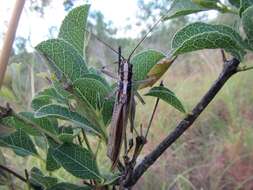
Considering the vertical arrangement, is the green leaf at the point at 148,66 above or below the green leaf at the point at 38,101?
above

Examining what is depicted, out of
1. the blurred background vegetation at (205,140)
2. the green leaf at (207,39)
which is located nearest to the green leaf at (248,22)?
the green leaf at (207,39)

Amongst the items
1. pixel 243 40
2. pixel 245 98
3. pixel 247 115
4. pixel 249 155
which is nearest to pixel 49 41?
pixel 243 40

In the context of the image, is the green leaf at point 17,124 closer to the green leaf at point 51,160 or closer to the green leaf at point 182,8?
the green leaf at point 51,160

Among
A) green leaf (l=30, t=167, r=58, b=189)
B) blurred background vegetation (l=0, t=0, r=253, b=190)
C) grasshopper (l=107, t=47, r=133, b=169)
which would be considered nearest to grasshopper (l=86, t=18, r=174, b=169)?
grasshopper (l=107, t=47, r=133, b=169)

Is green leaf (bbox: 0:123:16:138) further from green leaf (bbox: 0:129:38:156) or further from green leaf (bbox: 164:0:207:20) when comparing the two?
green leaf (bbox: 164:0:207:20)

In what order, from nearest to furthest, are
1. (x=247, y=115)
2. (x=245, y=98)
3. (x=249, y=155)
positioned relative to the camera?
(x=249, y=155) < (x=247, y=115) < (x=245, y=98)

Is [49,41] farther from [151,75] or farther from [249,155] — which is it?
[249,155]

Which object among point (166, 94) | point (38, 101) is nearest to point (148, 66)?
point (166, 94)

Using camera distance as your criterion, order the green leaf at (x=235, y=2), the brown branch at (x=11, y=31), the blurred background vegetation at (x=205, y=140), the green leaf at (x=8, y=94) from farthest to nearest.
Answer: the blurred background vegetation at (x=205, y=140) < the green leaf at (x=8, y=94) < the green leaf at (x=235, y=2) < the brown branch at (x=11, y=31)
